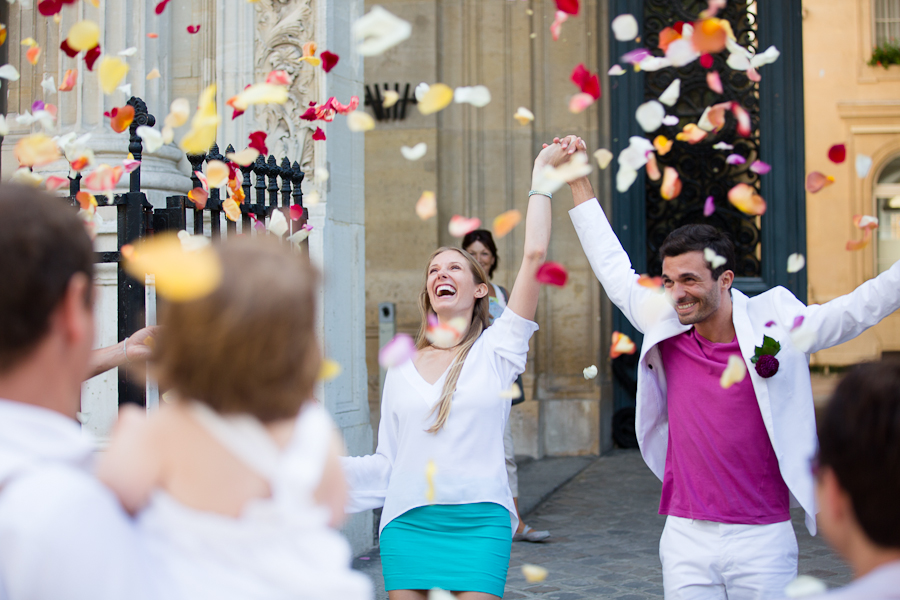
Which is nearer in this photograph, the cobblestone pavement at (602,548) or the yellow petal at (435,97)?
the yellow petal at (435,97)

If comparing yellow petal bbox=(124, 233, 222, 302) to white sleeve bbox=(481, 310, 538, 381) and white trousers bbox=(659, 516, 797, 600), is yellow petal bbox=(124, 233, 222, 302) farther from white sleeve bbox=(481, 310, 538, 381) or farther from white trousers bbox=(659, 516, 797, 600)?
white trousers bbox=(659, 516, 797, 600)

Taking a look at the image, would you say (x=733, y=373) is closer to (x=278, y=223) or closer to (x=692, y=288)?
(x=692, y=288)

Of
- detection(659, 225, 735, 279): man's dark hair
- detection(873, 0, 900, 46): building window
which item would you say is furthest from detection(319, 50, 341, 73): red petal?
detection(873, 0, 900, 46): building window

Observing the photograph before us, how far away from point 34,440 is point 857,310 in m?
2.53

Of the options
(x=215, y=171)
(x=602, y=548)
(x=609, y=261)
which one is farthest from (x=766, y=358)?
(x=602, y=548)

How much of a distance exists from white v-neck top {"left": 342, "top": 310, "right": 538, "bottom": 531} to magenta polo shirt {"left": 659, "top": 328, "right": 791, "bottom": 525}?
597 mm

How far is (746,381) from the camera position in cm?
302

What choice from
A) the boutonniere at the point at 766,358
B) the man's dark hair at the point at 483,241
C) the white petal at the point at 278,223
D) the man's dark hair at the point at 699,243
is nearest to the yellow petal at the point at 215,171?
the white petal at the point at 278,223

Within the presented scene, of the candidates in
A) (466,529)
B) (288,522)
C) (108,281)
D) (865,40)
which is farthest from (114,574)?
(865,40)

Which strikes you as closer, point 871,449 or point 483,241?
point 871,449

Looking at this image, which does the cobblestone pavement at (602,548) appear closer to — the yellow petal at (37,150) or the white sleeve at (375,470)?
the white sleeve at (375,470)

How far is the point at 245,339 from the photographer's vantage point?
130 cm

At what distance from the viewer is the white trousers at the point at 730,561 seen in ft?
9.43

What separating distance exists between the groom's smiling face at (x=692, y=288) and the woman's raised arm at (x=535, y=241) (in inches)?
17.8
